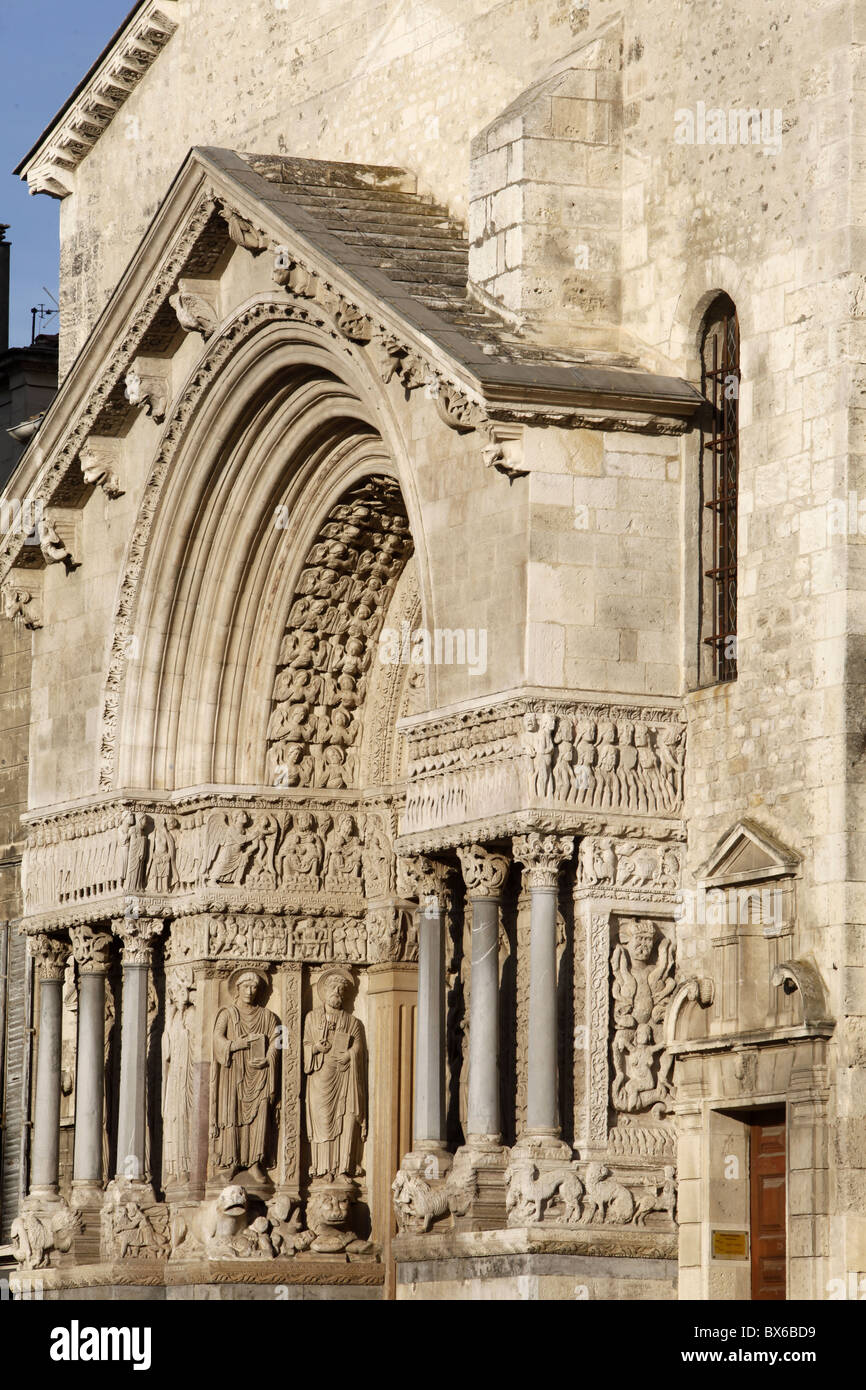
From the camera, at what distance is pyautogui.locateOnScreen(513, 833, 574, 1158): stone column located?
69.7ft

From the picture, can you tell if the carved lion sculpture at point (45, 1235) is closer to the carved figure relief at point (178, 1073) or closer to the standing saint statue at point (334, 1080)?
the carved figure relief at point (178, 1073)

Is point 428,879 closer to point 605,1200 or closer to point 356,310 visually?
point 605,1200

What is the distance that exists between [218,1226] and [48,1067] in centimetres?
275

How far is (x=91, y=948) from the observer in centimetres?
2725

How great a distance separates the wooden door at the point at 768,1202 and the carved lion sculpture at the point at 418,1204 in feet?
7.61

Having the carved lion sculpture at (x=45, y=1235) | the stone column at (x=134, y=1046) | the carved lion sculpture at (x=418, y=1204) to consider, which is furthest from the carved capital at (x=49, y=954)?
the carved lion sculpture at (x=418, y=1204)

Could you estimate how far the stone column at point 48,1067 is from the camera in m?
27.5

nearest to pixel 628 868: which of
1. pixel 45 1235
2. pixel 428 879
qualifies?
pixel 428 879

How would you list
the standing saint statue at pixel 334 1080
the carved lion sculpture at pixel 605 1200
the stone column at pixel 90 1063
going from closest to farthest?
the carved lion sculpture at pixel 605 1200
the standing saint statue at pixel 334 1080
the stone column at pixel 90 1063

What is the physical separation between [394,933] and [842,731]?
7.45 metres

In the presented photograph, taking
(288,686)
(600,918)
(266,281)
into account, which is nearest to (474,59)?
(266,281)

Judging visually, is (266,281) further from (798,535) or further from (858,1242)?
(858,1242)

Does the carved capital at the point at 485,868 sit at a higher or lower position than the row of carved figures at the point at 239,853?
lower

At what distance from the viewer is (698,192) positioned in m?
21.8
